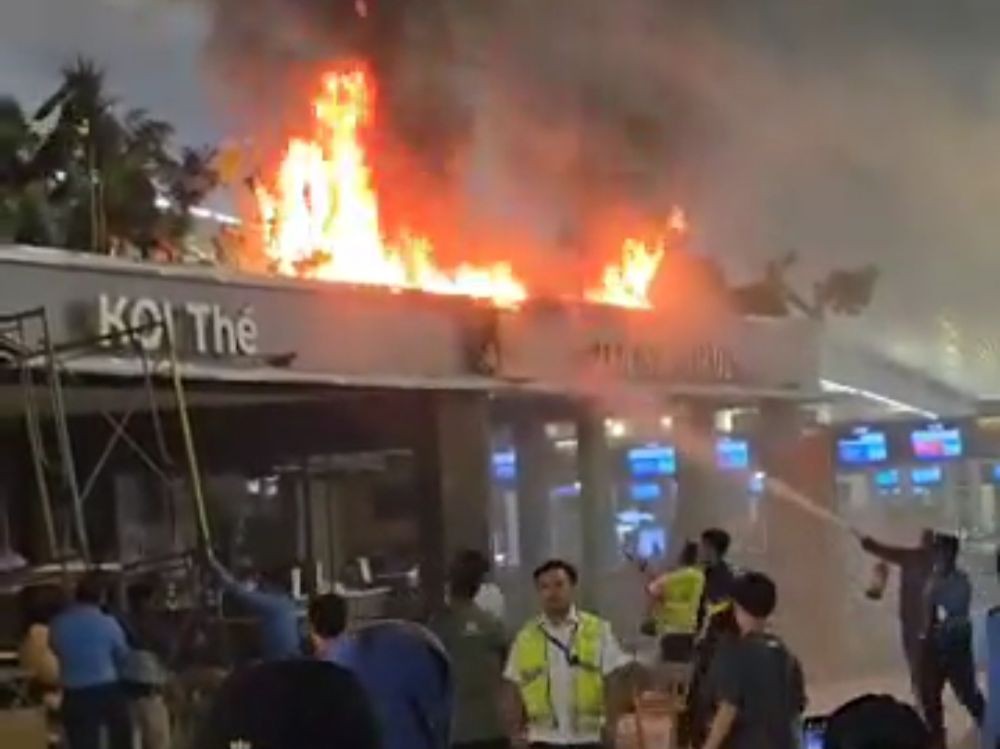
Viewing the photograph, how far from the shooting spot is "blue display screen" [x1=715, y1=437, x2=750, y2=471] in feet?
69.6

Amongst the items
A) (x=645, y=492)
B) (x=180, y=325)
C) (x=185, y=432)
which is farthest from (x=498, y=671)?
(x=645, y=492)

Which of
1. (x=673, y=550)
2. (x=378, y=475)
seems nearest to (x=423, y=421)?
(x=378, y=475)

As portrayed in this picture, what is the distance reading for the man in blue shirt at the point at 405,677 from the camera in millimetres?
5703

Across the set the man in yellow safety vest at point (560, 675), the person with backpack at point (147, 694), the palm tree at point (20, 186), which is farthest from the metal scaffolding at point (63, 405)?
the man in yellow safety vest at point (560, 675)

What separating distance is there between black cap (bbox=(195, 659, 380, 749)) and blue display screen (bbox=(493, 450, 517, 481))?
666 inches

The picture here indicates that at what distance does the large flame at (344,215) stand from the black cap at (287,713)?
1472cm

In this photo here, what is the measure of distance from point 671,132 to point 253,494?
456 cm

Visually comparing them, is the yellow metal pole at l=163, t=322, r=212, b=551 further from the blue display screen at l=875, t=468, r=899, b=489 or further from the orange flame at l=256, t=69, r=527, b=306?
the blue display screen at l=875, t=468, r=899, b=489

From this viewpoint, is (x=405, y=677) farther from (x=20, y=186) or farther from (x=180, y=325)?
(x=20, y=186)

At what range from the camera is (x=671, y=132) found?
17812mm

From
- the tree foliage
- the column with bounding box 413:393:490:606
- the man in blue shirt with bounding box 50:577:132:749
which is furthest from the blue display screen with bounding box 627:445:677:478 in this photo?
the man in blue shirt with bounding box 50:577:132:749

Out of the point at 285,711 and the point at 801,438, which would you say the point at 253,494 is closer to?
the point at 801,438

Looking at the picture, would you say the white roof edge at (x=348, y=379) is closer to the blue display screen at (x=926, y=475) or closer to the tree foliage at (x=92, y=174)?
the blue display screen at (x=926, y=475)

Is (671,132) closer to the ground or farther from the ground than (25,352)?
farther from the ground
